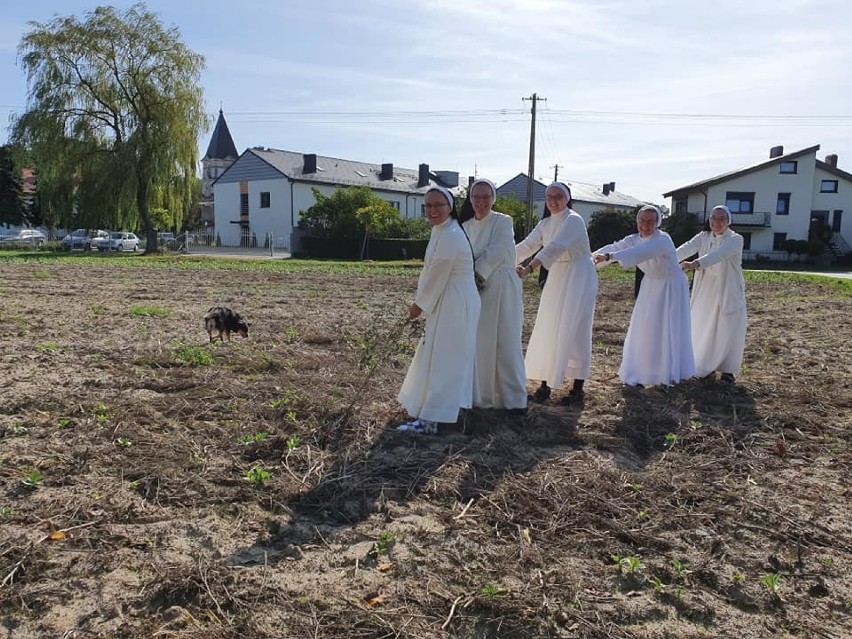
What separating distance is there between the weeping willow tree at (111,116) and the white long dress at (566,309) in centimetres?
3250

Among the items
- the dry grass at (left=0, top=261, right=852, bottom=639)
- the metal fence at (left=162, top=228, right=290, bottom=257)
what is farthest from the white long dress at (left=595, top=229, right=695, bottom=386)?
the metal fence at (left=162, top=228, right=290, bottom=257)

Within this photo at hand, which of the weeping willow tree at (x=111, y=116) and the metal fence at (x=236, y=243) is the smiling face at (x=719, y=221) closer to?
the weeping willow tree at (x=111, y=116)

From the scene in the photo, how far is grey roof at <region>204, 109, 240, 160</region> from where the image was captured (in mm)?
87688

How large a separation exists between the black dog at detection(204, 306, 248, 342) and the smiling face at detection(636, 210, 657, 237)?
5133 mm

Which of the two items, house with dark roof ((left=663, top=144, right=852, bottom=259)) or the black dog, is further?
house with dark roof ((left=663, top=144, right=852, bottom=259))

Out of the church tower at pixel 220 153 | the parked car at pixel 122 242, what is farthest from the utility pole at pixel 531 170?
the church tower at pixel 220 153

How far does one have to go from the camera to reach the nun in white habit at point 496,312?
568 centimetres

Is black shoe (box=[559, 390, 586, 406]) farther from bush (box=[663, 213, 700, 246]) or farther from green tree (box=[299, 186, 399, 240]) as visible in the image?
bush (box=[663, 213, 700, 246])

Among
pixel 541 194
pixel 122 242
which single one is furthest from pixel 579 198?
pixel 122 242

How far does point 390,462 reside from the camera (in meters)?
4.62

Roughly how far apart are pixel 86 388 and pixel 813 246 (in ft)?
174

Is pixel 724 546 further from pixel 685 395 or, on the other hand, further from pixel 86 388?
pixel 86 388

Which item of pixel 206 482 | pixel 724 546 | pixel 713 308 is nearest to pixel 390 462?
pixel 206 482

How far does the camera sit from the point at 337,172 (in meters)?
60.7
